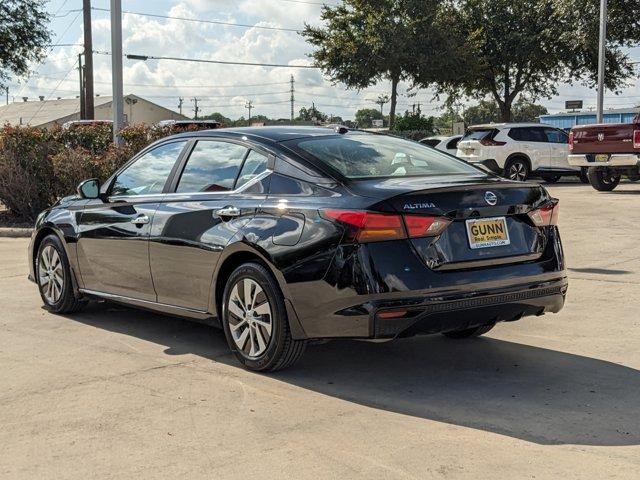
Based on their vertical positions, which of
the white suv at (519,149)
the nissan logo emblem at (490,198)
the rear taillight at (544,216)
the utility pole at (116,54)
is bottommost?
the rear taillight at (544,216)

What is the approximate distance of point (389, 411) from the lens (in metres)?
4.48

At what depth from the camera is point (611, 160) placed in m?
18.2

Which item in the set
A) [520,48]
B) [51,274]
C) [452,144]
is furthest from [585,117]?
[51,274]

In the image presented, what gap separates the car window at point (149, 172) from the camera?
20.1 feet

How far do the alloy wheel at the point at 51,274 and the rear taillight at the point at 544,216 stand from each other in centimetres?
407

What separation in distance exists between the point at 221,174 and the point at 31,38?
92.0ft

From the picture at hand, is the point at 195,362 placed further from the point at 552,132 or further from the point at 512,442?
the point at 552,132

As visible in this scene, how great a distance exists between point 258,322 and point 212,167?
1287 millimetres

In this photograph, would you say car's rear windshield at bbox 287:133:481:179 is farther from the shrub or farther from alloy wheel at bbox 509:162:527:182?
alloy wheel at bbox 509:162:527:182

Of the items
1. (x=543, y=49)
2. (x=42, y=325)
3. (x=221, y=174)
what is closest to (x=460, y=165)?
(x=221, y=174)

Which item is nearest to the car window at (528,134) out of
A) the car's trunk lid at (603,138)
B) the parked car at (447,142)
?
the parked car at (447,142)

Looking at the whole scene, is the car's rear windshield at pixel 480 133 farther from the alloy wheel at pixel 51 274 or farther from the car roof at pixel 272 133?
the car roof at pixel 272 133

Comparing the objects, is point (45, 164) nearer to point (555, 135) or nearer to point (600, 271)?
point (600, 271)

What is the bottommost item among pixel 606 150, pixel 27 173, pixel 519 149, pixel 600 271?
pixel 600 271
